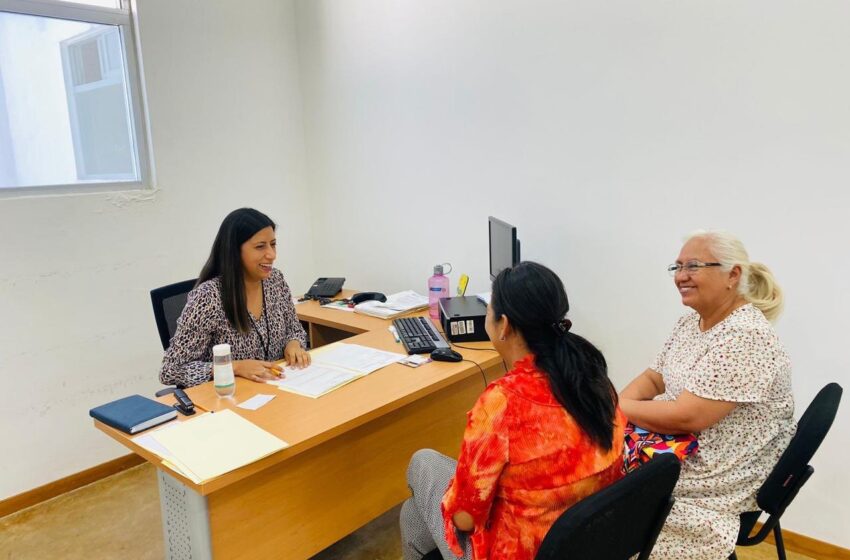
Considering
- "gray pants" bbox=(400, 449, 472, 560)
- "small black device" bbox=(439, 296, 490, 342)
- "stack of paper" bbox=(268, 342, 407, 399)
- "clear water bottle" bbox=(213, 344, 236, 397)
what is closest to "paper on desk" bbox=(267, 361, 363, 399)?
"stack of paper" bbox=(268, 342, 407, 399)

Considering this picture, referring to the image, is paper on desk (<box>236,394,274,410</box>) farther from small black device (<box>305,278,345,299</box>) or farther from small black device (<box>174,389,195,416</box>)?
small black device (<box>305,278,345,299</box>)

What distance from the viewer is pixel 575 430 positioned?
113 centimetres

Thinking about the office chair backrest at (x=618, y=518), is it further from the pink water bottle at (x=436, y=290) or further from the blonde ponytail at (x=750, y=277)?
the pink water bottle at (x=436, y=290)

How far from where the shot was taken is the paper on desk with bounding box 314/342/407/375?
2.00m

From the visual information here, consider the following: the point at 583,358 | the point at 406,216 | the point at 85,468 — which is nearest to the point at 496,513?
the point at 583,358

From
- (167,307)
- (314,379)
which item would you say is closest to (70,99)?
(167,307)

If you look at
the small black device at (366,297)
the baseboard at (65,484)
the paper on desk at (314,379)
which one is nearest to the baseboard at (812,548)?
the paper on desk at (314,379)

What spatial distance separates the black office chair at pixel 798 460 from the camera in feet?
4.42

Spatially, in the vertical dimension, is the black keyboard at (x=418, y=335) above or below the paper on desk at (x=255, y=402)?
above

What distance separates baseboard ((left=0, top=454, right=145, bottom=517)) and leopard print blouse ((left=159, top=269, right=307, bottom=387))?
119 cm

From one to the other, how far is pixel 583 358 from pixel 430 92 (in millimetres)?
2109

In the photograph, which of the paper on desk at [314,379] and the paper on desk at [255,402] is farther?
the paper on desk at [314,379]

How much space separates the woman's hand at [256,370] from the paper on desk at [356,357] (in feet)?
0.19

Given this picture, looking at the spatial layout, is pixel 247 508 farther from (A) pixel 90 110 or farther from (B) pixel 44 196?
(A) pixel 90 110
